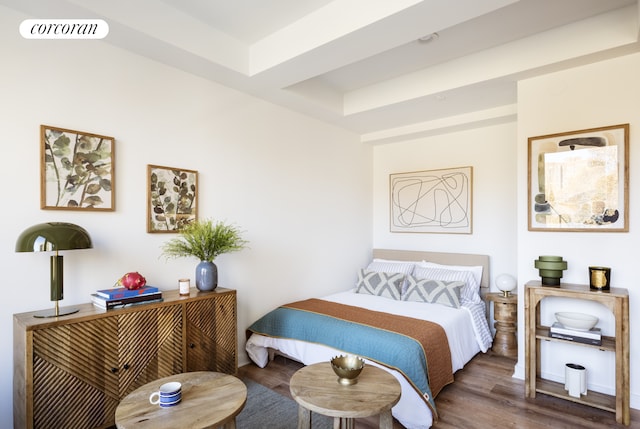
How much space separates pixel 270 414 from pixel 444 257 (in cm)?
278

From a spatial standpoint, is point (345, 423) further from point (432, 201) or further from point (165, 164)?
point (432, 201)

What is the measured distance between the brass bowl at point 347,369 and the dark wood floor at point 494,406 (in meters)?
0.80

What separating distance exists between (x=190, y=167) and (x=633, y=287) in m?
3.55

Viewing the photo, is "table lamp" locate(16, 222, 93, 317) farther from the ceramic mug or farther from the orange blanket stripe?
the orange blanket stripe

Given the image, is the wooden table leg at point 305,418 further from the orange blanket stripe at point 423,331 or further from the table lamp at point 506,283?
the table lamp at point 506,283

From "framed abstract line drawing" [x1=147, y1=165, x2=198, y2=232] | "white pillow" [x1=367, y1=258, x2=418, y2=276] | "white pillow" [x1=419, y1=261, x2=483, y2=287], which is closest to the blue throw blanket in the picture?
"white pillow" [x1=367, y1=258, x2=418, y2=276]

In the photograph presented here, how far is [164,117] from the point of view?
9.13ft

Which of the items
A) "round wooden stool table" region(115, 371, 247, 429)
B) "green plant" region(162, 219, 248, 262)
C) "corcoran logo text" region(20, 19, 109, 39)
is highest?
"corcoran logo text" region(20, 19, 109, 39)

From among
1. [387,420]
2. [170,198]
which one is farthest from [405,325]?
[170,198]

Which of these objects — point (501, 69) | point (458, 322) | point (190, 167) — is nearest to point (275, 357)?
point (458, 322)

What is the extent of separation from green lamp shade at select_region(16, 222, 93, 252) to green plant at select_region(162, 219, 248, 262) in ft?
2.39

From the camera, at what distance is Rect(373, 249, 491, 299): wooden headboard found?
404cm

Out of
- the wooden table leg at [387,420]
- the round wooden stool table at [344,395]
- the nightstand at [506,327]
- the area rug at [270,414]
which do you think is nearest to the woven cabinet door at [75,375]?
the area rug at [270,414]

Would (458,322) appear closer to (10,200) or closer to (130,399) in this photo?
(130,399)
